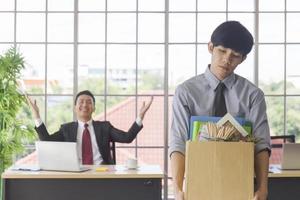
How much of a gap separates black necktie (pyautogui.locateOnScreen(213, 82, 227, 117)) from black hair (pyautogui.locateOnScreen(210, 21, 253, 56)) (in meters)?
0.15

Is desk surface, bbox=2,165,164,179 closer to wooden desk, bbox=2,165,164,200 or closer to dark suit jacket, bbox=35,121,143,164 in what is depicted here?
wooden desk, bbox=2,165,164,200

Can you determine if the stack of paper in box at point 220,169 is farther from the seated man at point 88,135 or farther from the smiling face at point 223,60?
the seated man at point 88,135

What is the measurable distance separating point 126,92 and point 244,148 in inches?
209

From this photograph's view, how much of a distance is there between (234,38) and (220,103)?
0.23 m

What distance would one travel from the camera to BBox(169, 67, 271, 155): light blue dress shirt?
170 cm

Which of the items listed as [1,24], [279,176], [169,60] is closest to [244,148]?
[279,176]

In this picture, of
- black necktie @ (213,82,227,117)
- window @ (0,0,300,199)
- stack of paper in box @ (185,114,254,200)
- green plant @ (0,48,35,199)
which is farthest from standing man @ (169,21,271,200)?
window @ (0,0,300,199)

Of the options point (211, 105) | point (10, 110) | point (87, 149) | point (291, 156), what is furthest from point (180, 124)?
point (10, 110)

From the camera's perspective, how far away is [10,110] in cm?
581

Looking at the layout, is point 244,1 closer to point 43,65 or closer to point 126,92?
point 126,92

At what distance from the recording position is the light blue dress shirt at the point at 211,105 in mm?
1701

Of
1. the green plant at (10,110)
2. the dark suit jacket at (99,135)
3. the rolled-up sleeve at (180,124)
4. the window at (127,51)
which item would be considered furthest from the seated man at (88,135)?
the rolled-up sleeve at (180,124)

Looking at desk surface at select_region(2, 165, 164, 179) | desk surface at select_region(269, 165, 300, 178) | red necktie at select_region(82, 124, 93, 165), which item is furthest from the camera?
red necktie at select_region(82, 124, 93, 165)

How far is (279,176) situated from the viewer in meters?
4.50
